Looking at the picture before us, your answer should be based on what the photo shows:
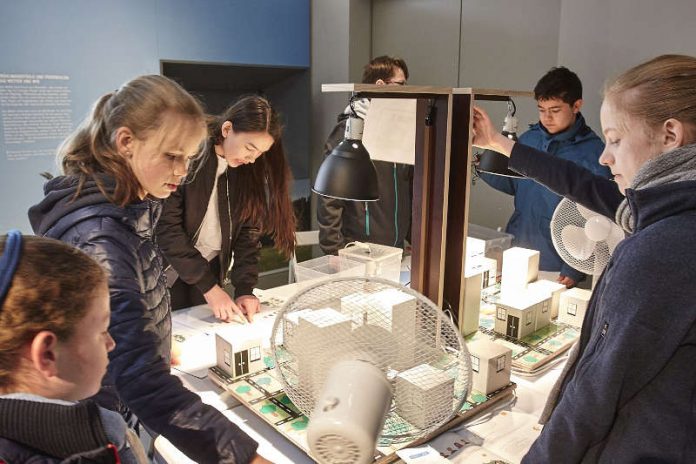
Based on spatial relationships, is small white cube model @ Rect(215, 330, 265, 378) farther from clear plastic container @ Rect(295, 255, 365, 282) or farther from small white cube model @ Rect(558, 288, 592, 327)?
small white cube model @ Rect(558, 288, 592, 327)

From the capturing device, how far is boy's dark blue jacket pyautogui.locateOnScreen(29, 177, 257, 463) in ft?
3.54

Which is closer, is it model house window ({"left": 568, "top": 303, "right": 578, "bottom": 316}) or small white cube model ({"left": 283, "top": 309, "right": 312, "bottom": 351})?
small white cube model ({"left": 283, "top": 309, "right": 312, "bottom": 351})

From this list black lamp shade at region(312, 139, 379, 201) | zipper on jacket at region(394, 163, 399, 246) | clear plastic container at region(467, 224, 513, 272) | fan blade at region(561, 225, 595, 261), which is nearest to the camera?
black lamp shade at region(312, 139, 379, 201)

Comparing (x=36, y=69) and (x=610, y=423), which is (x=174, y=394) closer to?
(x=610, y=423)

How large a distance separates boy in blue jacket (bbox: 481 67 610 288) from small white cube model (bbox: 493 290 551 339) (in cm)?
79

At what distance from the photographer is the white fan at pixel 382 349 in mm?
1022

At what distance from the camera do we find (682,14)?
301cm

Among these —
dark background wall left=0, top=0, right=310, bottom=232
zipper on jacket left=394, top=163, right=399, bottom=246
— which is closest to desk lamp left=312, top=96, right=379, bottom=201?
zipper on jacket left=394, top=163, right=399, bottom=246

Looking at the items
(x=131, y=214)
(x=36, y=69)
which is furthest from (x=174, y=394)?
(x=36, y=69)

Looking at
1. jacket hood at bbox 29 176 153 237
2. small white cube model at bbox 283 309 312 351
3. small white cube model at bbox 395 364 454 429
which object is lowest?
small white cube model at bbox 395 364 454 429

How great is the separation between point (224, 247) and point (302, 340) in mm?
1389

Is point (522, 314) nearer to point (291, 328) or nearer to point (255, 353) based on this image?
point (255, 353)

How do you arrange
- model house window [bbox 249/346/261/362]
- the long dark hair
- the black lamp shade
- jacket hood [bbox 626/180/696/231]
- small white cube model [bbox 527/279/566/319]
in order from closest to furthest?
jacket hood [bbox 626/180/696/231] < the black lamp shade < model house window [bbox 249/346/261/362] < small white cube model [bbox 527/279/566/319] < the long dark hair

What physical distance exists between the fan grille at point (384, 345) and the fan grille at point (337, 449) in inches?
7.5
